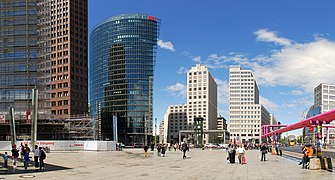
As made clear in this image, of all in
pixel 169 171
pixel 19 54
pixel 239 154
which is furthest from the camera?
pixel 19 54

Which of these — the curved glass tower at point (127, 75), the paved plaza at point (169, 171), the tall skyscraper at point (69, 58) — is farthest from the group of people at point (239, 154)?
the curved glass tower at point (127, 75)

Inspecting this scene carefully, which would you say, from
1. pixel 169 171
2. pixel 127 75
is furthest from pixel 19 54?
pixel 127 75

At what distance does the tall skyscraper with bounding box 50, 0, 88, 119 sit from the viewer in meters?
134

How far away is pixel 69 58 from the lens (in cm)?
13788

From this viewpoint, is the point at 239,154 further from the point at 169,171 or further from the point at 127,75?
the point at 127,75

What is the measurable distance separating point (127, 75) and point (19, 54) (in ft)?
314

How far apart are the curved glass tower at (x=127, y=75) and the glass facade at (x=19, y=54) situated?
8864 cm

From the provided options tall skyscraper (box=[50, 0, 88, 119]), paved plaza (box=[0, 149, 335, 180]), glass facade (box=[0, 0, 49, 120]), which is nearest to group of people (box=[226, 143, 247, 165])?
paved plaza (box=[0, 149, 335, 180])

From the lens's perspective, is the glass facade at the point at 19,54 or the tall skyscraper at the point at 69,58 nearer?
the glass facade at the point at 19,54

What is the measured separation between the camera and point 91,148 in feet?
198

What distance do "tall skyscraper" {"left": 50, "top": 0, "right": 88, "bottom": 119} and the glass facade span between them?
171ft

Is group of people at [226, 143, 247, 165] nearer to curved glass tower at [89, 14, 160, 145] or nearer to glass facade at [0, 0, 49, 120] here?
glass facade at [0, 0, 49, 120]

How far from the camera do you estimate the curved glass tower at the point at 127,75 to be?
168m

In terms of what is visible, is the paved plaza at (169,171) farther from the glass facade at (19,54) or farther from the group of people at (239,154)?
the glass facade at (19,54)
